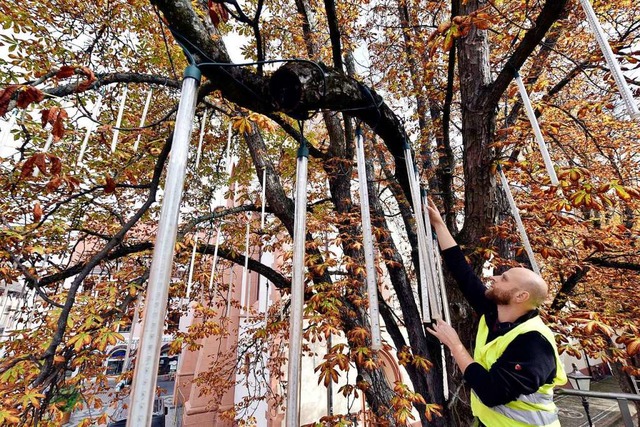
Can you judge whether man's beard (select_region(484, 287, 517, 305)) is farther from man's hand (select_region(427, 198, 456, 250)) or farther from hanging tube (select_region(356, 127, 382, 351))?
hanging tube (select_region(356, 127, 382, 351))

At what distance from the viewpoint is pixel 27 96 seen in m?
2.05

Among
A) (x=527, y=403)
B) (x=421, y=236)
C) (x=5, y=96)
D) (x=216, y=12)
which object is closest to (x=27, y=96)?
(x=5, y=96)

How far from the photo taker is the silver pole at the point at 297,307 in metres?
1.37

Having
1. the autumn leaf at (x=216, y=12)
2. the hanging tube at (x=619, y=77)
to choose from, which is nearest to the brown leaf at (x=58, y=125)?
the autumn leaf at (x=216, y=12)

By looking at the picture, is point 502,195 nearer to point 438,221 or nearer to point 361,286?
point 438,221

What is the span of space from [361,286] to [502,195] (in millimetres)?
2130

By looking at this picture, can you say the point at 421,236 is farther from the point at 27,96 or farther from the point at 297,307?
the point at 27,96

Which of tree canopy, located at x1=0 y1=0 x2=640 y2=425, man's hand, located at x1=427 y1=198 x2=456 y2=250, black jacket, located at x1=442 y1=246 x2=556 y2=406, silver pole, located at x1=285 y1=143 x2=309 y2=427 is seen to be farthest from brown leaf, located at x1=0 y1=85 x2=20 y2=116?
black jacket, located at x1=442 y1=246 x2=556 y2=406

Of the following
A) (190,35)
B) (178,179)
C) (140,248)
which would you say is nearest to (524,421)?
(178,179)

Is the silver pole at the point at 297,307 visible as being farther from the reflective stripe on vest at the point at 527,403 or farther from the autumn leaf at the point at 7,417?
the autumn leaf at the point at 7,417

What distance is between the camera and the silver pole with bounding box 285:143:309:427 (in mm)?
1374

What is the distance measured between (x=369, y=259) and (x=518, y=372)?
103 centimetres

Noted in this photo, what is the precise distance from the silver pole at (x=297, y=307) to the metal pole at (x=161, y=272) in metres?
0.61

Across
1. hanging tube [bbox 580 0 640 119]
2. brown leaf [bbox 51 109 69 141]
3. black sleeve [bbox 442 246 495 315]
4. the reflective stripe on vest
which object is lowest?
the reflective stripe on vest
